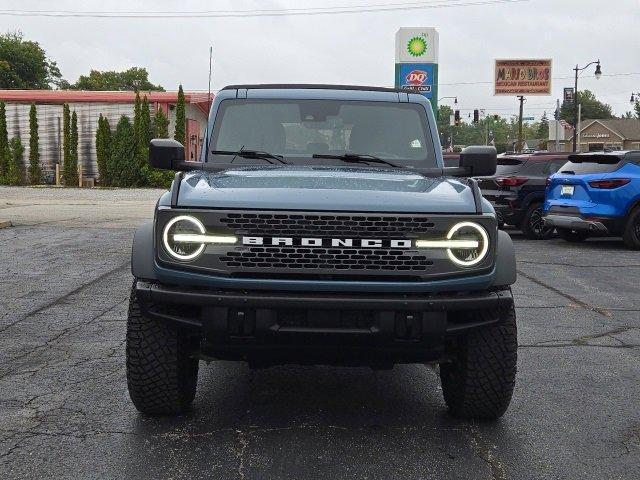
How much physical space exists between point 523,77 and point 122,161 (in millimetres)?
47339

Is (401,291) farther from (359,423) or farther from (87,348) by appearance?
(87,348)

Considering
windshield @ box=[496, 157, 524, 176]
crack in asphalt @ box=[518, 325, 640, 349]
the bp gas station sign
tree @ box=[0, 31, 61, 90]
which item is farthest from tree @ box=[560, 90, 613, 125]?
crack in asphalt @ box=[518, 325, 640, 349]

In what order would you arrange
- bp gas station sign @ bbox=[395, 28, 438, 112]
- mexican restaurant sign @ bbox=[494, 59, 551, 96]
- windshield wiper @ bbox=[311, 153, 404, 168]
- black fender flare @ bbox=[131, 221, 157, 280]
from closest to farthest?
black fender flare @ bbox=[131, 221, 157, 280]
windshield wiper @ bbox=[311, 153, 404, 168]
bp gas station sign @ bbox=[395, 28, 438, 112]
mexican restaurant sign @ bbox=[494, 59, 551, 96]

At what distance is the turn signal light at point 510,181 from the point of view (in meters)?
16.3

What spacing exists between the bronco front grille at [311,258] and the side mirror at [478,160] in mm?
1624

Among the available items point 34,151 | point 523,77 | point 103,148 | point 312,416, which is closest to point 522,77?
point 523,77

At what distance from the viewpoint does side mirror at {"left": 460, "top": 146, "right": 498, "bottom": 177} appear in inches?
209

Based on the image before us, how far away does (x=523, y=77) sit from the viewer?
75.2m

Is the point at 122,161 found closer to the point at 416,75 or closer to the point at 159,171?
the point at 159,171

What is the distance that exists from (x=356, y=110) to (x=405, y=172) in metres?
0.74

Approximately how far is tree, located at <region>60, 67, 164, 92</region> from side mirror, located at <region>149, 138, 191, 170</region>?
306ft

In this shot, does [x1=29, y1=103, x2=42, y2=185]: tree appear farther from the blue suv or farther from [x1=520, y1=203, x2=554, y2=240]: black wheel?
the blue suv

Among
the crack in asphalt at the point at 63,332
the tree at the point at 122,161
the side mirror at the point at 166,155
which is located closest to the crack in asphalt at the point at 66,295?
the crack in asphalt at the point at 63,332

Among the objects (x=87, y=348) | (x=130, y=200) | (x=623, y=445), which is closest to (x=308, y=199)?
(x=623, y=445)
